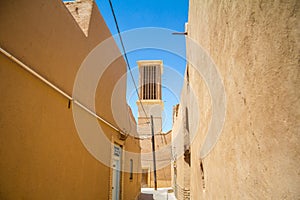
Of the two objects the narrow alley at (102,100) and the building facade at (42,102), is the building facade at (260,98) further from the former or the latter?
the building facade at (42,102)

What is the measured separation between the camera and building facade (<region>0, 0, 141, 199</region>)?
98.1 inches

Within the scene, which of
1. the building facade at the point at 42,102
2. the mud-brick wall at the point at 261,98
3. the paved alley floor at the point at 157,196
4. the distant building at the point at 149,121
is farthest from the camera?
the distant building at the point at 149,121

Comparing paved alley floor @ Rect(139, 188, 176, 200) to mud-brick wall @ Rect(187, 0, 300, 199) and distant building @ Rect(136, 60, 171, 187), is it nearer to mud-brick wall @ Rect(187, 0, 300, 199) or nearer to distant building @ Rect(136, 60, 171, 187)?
distant building @ Rect(136, 60, 171, 187)

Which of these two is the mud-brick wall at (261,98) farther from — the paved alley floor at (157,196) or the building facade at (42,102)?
the paved alley floor at (157,196)

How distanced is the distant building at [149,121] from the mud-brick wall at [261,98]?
492 inches

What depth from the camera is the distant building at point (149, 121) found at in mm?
21750

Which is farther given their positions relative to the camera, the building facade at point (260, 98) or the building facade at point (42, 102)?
the building facade at point (42, 102)

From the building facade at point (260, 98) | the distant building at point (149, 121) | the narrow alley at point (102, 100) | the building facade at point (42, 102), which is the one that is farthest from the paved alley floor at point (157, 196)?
the building facade at point (260, 98)

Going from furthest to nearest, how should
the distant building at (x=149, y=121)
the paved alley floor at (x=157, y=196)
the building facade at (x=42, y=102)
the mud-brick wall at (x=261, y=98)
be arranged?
the distant building at (x=149, y=121)
the paved alley floor at (x=157, y=196)
the building facade at (x=42, y=102)
the mud-brick wall at (x=261, y=98)

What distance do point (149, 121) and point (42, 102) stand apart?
74.1 ft

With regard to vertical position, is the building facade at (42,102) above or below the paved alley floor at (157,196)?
above

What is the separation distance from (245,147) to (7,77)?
2519 millimetres

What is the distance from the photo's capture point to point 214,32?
289 cm

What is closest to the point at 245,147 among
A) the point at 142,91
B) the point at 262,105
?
the point at 262,105
